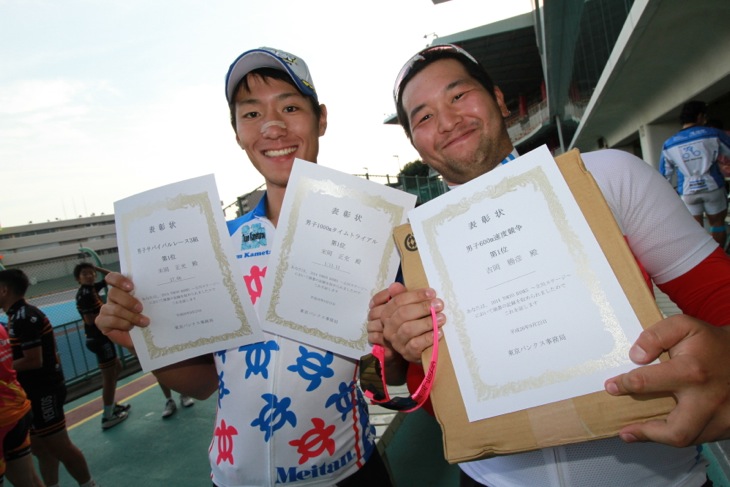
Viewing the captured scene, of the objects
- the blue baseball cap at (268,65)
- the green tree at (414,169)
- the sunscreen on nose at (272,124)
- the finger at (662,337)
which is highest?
the green tree at (414,169)

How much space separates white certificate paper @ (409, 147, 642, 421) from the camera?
→ 72 centimetres

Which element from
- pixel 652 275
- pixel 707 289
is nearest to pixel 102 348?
pixel 652 275

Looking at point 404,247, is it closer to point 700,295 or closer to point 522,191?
point 522,191

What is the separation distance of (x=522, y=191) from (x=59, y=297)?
59.3ft

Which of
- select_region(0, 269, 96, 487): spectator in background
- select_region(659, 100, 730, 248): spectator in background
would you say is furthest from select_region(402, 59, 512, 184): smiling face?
select_region(659, 100, 730, 248): spectator in background

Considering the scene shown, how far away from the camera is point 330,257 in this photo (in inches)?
41.8

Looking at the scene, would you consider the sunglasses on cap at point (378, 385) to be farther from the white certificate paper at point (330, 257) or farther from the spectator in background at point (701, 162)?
the spectator in background at point (701, 162)

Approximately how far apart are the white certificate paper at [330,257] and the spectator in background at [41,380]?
10.6 feet

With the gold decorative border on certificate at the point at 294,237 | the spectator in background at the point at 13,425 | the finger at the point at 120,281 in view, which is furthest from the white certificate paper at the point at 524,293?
the spectator in background at the point at 13,425

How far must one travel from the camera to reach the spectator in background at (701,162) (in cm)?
412

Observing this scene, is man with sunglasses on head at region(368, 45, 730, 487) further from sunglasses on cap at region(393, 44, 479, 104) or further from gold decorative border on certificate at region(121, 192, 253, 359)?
gold decorative border on certificate at region(121, 192, 253, 359)

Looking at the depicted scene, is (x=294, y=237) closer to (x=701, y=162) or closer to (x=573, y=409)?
(x=573, y=409)

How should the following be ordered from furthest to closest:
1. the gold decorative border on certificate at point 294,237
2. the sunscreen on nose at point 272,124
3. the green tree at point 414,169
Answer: the green tree at point 414,169, the sunscreen on nose at point 272,124, the gold decorative border on certificate at point 294,237

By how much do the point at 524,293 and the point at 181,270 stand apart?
3.04 feet
